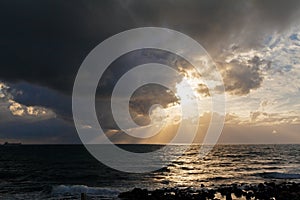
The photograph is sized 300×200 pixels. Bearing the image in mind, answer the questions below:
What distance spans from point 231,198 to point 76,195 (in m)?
15.5

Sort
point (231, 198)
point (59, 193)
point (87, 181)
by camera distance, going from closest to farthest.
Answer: point (231, 198) < point (59, 193) < point (87, 181)

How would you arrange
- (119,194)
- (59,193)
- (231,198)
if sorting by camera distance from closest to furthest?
Answer: (231,198)
(119,194)
(59,193)

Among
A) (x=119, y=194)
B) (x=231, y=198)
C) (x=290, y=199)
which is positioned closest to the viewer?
(x=290, y=199)

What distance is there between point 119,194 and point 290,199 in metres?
15.3

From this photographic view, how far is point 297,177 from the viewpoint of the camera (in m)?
44.8

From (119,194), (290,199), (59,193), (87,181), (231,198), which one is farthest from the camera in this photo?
(87,181)

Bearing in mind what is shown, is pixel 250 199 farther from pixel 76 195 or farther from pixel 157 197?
pixel 76 195

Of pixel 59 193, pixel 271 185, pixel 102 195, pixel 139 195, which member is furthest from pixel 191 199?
pixel 59 193

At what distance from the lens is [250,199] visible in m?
26.8

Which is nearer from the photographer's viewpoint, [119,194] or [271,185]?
[119,194]

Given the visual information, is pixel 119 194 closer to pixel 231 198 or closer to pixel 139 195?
pixel 139 195

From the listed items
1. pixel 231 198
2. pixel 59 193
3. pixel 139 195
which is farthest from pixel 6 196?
pixel 231 198

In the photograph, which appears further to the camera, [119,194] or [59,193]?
[59,193]

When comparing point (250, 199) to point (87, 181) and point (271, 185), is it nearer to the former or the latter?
point (271, 185)
